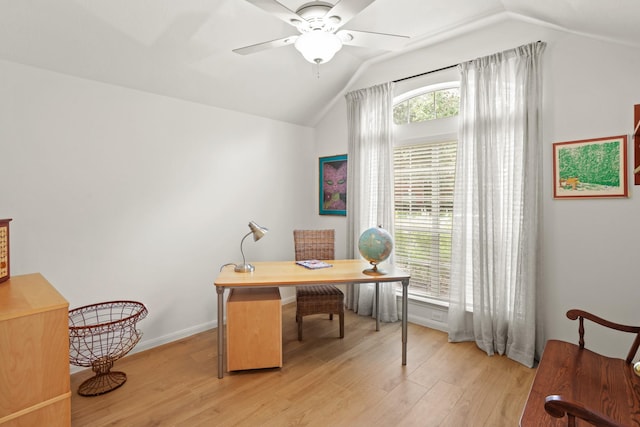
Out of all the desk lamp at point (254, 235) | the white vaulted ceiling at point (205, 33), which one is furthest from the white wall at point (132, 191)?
the desk lamp at point (254, 235)

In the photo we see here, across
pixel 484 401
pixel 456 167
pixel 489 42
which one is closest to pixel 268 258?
pixel 456 167

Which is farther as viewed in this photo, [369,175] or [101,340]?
[369,175]

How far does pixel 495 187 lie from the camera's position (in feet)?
9.09

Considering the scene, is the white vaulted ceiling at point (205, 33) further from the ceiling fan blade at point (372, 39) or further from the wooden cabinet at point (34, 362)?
the wooden cabinet at point (34, 362)

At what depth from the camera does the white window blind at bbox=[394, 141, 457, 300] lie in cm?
327

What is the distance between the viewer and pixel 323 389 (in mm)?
2307

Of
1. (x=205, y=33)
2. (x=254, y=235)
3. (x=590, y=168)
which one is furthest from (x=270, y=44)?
(x=590, y=168)

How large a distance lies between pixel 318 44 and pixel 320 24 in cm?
11

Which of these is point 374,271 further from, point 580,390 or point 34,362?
point 34,362

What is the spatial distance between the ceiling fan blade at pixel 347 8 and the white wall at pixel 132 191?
76.9 inches

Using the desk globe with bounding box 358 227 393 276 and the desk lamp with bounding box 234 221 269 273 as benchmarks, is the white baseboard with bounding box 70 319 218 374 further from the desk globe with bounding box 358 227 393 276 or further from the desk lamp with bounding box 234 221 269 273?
the desk globe with bounding box 358 227 393 276

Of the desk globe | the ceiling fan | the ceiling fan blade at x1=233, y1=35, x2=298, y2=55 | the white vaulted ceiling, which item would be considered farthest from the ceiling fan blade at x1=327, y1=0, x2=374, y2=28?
the desk globe

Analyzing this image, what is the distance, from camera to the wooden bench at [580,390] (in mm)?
1081

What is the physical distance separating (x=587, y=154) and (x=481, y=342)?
1.73 metres
